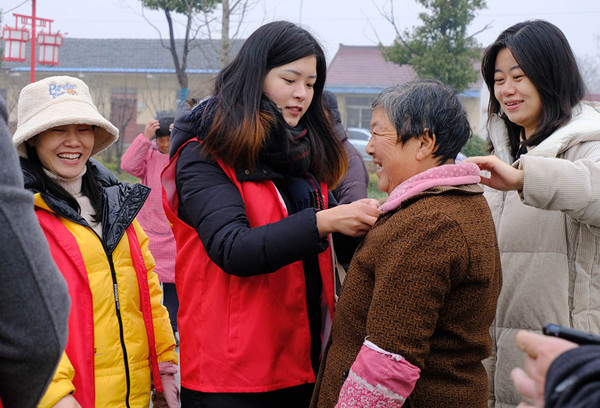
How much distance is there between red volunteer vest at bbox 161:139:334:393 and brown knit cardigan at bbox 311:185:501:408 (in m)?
0.23

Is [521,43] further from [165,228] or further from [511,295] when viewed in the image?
[165,228]

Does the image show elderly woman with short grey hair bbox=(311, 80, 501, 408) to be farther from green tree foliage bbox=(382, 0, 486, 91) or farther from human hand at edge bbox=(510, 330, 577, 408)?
green tree foliage bbox=(382, 0, 486, 91)

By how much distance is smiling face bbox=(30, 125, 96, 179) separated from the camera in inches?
85.2

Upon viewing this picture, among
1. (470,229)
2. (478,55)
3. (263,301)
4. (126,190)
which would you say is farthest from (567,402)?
(478,55)

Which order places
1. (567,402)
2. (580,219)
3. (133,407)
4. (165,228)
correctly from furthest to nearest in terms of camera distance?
(165,228), (133,407), (580,219), (567,402)

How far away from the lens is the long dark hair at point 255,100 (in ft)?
6.57

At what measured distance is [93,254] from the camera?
2072 mm

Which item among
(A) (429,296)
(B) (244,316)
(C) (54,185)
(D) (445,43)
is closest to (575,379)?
(A) (429,296)

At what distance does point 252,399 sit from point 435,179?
2.98 ft

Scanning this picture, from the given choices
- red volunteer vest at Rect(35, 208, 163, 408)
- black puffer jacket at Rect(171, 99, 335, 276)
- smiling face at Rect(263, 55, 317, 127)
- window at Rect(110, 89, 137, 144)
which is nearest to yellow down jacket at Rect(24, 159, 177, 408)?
red volunteer vest at Rect(35, 208, 163, 408)

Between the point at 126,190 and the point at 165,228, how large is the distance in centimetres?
308

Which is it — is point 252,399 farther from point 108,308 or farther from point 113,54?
point 113,54

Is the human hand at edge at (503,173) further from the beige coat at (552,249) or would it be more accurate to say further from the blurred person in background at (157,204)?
the blurred person in background at (157,204)

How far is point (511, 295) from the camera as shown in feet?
7.36
